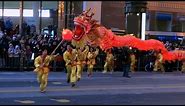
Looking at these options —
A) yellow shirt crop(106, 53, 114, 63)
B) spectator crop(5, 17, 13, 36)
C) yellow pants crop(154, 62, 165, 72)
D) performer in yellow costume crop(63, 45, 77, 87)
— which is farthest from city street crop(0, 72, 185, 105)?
spectator crop(5, 17, 13, 36)

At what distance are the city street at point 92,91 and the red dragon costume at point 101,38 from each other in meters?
1.83

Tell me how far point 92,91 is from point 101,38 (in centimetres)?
487

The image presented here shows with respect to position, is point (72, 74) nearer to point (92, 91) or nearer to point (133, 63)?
point (92, 91)

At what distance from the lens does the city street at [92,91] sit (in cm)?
1512

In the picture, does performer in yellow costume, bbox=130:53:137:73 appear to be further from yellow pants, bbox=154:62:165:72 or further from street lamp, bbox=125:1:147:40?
street lamp, bbox=125:1:147:40

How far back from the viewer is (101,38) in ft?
73.5

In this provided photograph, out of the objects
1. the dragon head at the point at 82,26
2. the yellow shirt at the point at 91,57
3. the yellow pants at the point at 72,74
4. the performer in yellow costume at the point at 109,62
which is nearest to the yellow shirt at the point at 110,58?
the performer in yellow costume at the point at 109,62

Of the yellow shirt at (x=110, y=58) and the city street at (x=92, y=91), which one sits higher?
the yellow shirt at (x=110, y=58)

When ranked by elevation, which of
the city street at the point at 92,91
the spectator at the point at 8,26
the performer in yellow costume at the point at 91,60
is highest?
the spectator at the point at 8,26

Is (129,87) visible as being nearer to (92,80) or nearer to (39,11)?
(92,80)

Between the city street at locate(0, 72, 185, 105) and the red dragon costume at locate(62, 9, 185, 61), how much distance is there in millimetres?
1828

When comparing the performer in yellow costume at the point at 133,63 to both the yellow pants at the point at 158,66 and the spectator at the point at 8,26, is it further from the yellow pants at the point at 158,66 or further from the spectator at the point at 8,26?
the spectator at the point at 8,26

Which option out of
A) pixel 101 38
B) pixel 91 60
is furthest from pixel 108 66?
pixel 101 38

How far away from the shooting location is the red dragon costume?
61.6ft
